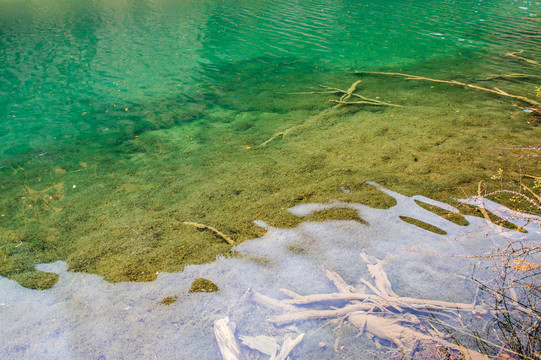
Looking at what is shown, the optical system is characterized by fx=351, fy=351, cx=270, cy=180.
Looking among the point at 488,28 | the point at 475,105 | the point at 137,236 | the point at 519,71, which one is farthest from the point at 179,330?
the point at 488,28

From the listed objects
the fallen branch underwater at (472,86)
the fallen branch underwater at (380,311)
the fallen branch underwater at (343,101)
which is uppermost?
the fallen branch underwater at (472,86)

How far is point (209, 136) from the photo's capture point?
15.7 ft

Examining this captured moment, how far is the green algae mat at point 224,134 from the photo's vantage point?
302cm

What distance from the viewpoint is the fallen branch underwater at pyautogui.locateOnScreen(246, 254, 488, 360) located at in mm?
1991

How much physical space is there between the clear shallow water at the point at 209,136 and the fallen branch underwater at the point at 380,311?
60 cm

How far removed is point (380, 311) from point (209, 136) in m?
3.33

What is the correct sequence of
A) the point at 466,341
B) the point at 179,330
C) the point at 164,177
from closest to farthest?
the point at 466,341, the point at 179,330, the point at 164,177

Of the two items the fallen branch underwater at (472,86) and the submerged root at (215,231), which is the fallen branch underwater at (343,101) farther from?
the submerged root at (215,231)

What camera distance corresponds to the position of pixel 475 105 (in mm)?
5418

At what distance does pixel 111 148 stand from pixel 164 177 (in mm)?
1263

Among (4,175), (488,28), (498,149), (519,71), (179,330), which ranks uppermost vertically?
(488,28)

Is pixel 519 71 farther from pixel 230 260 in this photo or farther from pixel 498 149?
pixel 230 260

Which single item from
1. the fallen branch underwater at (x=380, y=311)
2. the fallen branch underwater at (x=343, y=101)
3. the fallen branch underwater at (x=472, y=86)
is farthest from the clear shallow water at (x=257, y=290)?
the fallen branch underwater at (x=472, y=86)

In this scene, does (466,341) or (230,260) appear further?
(230,260)
